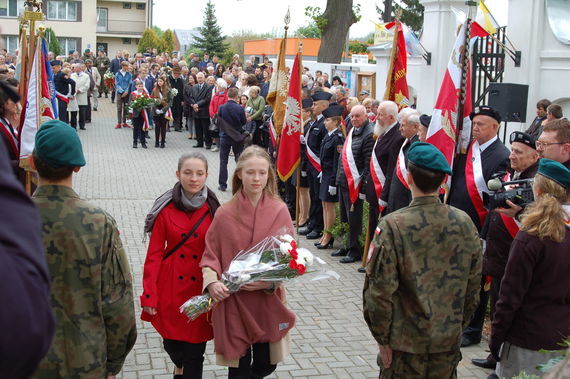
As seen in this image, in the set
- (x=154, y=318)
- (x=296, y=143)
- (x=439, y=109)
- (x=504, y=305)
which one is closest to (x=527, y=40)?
(x=296, y=143)

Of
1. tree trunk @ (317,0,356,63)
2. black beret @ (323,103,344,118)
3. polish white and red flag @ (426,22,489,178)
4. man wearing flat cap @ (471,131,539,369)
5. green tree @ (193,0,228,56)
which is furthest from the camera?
green tree @ (193,0,228,56)

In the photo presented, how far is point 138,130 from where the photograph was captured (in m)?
20.1

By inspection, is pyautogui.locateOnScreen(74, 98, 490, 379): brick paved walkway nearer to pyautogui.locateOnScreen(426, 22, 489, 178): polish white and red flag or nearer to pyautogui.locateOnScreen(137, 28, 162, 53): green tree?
pyautogui.locateOnScreen(426, 22, 489, 178): polish white and red flag

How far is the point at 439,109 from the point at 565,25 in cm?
594

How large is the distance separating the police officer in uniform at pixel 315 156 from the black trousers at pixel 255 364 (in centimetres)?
627

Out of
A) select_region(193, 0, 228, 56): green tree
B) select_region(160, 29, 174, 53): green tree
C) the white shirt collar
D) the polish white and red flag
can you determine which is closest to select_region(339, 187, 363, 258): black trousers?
the polish white and red flag

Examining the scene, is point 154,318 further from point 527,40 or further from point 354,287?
point 527,40

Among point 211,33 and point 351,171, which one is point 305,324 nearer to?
point 351,171

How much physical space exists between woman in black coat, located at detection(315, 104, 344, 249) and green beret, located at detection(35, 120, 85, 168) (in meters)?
6.70

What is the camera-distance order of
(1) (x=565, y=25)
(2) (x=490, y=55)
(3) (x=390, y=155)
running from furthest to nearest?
(2) (x=490, y=55) < (1) (x=565, y=25) < (3) (x=390, y=155)

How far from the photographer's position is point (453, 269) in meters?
3.90

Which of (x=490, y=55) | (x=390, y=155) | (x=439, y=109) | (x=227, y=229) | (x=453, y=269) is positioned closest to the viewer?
(x=453, y=269)

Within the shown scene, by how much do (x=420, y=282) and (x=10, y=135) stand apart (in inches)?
205

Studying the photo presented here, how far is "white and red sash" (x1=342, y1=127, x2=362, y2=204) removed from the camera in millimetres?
9188
